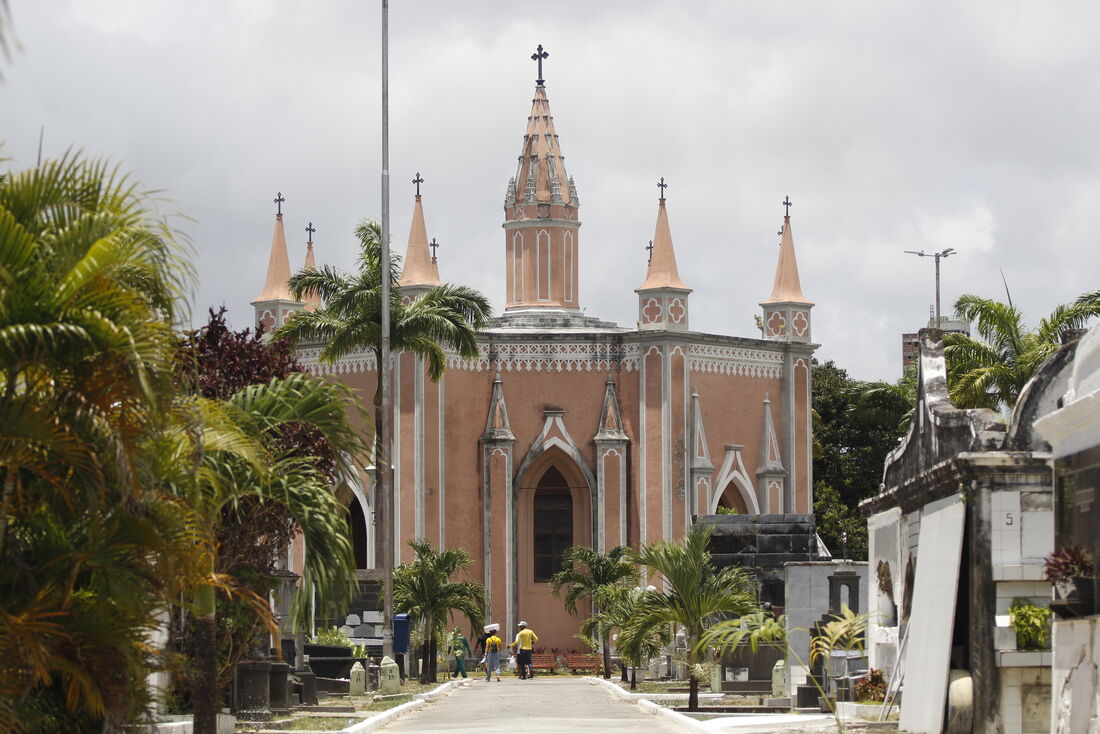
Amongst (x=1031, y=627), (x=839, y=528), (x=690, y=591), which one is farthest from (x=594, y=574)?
(x=1031, y=627)

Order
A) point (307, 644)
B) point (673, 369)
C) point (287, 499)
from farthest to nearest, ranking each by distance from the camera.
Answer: point (673, 369), point (307, 644), point (287, 499)

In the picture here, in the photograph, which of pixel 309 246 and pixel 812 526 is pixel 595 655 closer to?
pixel 812 526

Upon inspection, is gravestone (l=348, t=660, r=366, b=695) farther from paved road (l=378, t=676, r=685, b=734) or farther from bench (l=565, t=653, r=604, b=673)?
bench (l=565, t=653, r=604, b=673)

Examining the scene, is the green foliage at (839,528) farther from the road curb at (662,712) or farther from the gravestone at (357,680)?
the gravestone at (357,680)

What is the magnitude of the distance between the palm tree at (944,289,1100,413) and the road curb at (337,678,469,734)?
1240 cm

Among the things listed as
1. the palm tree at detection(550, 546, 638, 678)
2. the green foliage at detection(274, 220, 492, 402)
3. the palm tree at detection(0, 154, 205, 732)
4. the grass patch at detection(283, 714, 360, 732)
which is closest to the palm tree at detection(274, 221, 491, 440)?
the green foliage at detection(274, 220, 492, 402)

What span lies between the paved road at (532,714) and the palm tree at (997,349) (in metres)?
9.96

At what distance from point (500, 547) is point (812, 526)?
14.0 metres

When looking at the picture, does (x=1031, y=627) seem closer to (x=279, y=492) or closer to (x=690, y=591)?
(x=279, y=492)

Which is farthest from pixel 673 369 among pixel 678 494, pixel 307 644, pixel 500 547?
pixel 307 644

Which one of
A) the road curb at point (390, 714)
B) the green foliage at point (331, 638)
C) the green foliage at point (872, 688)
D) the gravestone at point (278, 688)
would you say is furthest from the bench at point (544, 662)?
the green foliage at point (872, 688)

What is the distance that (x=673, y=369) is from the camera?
51.2 m

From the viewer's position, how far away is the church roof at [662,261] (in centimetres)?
5238

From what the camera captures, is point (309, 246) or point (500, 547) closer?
point (500, 547)
